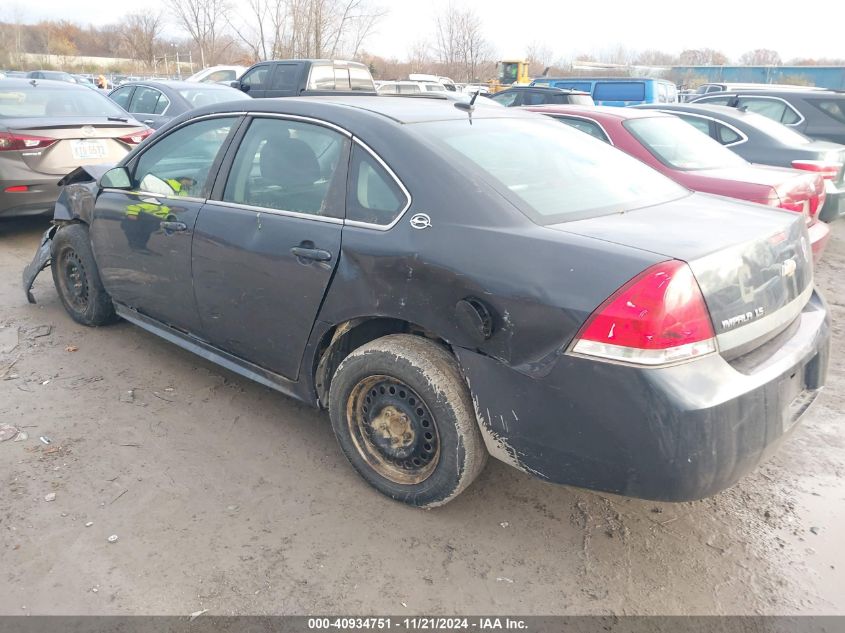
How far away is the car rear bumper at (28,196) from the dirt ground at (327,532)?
3.54m

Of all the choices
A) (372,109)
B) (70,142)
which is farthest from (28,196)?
(372,109)

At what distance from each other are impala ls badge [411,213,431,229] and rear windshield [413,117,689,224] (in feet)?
0.91

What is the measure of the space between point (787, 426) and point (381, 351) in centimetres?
153

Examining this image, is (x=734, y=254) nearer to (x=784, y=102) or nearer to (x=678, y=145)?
(x=678, y=145)

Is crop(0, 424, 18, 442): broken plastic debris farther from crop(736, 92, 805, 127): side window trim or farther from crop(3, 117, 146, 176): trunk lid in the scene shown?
crop(736, 92, 805, 127): side window trim

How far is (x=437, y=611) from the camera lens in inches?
90.4

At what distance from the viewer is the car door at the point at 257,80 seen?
12.0 metres

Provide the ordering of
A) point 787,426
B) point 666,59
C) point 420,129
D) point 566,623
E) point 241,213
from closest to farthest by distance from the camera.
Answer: point 566,623, point 787,426, point 420,129, point 241,213, point 666,59

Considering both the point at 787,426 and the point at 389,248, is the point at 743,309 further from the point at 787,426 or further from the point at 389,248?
the point at 389,248

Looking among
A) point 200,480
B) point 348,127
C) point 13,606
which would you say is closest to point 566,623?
point 200,480

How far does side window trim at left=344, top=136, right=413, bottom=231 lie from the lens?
263 cm

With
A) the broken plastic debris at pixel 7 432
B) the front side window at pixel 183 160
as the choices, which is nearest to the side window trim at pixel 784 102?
the front side window at pixel 183 160

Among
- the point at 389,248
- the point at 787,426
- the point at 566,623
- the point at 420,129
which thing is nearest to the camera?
the point at 566,623

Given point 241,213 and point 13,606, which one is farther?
point 241,213
